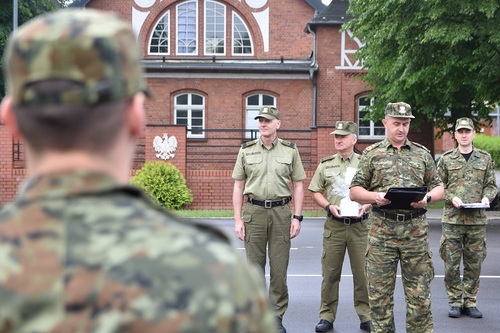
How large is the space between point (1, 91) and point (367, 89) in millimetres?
14151

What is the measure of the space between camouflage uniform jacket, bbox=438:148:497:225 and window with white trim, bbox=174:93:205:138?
85.0 feet

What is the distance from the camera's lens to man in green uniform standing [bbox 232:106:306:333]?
29.7 feet

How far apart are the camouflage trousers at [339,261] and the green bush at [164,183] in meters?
17.6

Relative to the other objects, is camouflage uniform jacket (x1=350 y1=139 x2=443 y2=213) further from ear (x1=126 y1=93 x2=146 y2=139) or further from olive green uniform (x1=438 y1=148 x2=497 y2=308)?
ear (x1=126 y1=93 x2=146 y2=139)

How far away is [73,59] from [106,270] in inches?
17.3

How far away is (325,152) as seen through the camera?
28.5m

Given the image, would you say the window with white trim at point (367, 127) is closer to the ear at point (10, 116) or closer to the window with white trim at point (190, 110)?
the window with white trim at point (190, 110)

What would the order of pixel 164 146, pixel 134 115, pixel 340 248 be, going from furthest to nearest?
1. pixel 164 146
2. pixel 340 248
3. pixel 134 115

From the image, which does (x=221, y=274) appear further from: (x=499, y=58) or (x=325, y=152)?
(x=325, y=152)

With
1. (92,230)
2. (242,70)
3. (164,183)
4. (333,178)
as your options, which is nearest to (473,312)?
(333,178)

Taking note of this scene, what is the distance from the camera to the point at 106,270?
1808 mm

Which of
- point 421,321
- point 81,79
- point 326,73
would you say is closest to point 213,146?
point 326,73

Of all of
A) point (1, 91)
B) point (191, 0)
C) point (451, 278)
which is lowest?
point (451, 278)

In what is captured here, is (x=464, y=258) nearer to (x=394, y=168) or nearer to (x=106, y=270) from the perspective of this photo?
(x=394, y=168)
